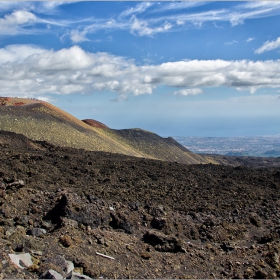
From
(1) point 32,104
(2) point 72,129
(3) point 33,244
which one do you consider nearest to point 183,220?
(3) point 33,244

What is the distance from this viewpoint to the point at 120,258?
30.9ft

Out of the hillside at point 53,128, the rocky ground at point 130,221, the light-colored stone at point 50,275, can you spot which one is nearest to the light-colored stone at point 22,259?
the rocky ground at point 130,221

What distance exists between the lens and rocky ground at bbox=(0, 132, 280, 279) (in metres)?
8.96

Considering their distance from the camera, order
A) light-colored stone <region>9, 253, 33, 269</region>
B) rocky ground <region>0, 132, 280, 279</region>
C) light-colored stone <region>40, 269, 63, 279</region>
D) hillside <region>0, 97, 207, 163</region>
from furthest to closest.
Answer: hillside <region>0, 97, 207, 163</region>, rocky ground <region>0, 132, 280, 279</region>, light-colored stone <region>9, 253, 33, 269</region>, light-colored stone <region>40, 269, 63, 279</region>

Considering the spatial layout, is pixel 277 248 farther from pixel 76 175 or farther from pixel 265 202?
pixel 76 175

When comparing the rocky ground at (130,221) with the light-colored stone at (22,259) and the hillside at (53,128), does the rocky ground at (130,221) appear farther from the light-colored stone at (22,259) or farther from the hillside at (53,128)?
the hillside at (53,128)

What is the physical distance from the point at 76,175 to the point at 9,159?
2950mm

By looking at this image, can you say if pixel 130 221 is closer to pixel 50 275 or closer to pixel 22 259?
pixel 22 259

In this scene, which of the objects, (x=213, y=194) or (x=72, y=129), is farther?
(x=72, y=129)

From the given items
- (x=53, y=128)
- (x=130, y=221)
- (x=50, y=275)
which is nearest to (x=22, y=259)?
(x=50, y=275)

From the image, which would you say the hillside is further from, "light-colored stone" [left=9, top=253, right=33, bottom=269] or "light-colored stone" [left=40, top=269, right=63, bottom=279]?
"light-colored stone" [left=40, top=269, right=63, bottom=279]

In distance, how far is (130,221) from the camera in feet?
38.0

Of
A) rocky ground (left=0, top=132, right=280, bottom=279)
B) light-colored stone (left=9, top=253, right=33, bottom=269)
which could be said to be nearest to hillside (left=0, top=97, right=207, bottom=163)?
rocky ground (left=0, top=132, right=280, bottom=279)

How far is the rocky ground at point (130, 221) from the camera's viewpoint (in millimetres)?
8961
